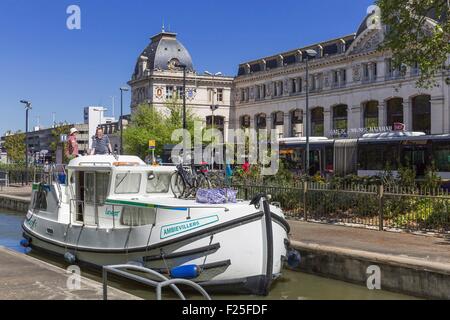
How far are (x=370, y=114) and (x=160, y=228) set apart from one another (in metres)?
59.5

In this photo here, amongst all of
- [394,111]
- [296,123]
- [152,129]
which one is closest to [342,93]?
[394,111]

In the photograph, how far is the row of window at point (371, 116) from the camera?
60.3m

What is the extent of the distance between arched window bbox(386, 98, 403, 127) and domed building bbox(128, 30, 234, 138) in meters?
34.1

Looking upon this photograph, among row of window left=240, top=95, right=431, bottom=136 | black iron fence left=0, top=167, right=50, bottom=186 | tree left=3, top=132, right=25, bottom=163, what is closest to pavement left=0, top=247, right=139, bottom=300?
black iron fence left=0, top=167, right=50, bottom=186

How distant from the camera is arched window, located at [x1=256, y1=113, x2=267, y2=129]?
287ft

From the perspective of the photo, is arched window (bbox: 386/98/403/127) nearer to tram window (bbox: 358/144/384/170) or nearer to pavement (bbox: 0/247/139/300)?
tram window (bbox: 358/144/384/170)

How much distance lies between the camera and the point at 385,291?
11.5 meters

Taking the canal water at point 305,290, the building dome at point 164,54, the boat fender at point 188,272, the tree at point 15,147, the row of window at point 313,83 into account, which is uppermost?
the building dome at point 164,54

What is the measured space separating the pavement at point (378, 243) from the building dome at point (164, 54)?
8565 centimetres

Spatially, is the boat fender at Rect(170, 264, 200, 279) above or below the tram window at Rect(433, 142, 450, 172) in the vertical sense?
below

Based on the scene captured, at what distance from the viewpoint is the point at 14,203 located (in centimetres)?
3098

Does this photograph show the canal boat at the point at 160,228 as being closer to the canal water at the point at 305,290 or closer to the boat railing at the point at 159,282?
the canal water at the point at 305,290

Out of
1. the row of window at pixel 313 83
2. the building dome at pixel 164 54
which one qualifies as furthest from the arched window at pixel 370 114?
the building dome at pixel 164 54

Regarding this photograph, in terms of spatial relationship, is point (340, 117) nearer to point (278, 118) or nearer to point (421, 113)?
point (421, 113)
